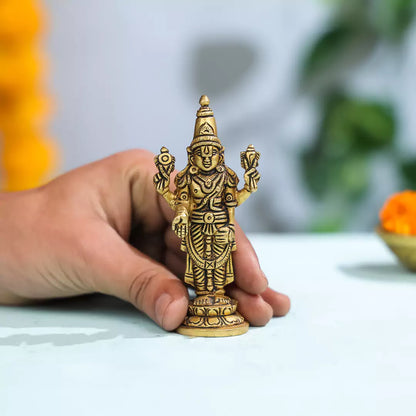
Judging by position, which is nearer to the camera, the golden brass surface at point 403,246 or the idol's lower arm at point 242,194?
the idol's lower arm at point 242,194

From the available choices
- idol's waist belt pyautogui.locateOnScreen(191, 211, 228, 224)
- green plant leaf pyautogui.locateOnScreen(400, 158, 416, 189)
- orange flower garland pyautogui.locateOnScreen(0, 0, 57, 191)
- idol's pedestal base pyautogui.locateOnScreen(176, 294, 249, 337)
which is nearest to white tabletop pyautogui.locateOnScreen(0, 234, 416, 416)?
idol's pedestal base pyautogui.locateOnScreen(176, 294, 249, 337)

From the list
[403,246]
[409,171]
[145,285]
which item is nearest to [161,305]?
[145,285]

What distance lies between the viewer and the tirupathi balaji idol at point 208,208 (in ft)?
2.64

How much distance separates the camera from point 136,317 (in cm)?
87

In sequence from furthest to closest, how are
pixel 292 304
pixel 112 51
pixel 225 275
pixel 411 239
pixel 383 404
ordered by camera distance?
pixel 112 51 → pixel 411 239 → pixel 292 304 → pixel 225 275 → pixel 383 404

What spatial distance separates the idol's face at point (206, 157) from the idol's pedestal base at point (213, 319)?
0.53 feet

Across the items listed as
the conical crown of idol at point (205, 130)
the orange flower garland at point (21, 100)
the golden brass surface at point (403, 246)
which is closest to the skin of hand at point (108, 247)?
the conical crown of idol at point (205, 130)

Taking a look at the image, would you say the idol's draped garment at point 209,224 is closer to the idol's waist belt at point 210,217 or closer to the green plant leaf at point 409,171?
the idol's waist belt at point 210,217

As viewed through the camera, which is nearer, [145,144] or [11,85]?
[11,85]

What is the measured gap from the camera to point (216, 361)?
68 cm

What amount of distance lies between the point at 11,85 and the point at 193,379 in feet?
6.16

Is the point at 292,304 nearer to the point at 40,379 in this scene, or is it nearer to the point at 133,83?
the point at 40,379

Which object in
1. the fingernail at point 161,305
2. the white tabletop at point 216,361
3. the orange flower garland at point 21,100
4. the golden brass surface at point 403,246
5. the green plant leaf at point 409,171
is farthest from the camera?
the green plant leaf at point 409,171

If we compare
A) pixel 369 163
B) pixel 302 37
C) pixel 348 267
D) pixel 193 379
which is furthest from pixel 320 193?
pixel 193 379
